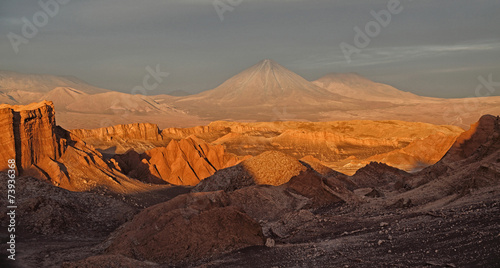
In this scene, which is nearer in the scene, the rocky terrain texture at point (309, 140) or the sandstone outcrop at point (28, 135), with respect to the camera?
the sandstone outcrop at point (28, 135)

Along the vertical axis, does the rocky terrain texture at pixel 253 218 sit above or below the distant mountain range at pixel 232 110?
below

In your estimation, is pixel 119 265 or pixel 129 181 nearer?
pixel 119 265

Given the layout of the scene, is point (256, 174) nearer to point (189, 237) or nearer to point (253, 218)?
point (253, 218)

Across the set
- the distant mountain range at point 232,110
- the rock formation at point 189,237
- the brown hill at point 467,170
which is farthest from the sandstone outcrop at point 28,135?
the distant mountain range at point 232,110

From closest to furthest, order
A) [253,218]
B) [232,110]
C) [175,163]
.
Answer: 1. [253,218]
2. [175,163]
3. [232,110]

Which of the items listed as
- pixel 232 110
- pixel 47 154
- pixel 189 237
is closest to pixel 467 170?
pixel 189 237

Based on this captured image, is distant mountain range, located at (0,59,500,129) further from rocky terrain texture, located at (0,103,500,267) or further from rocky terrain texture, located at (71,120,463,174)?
rocky terrain texture, located at (0,103,500,267)

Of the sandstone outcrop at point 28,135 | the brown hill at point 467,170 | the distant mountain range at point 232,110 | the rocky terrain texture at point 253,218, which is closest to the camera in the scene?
the rocky terrain texture at point 253,218

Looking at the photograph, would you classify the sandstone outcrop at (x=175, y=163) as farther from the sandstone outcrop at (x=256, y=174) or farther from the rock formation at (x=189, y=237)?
the rock formation at (x=189, y=237)

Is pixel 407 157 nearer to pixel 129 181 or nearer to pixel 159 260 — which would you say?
pixel 129 181

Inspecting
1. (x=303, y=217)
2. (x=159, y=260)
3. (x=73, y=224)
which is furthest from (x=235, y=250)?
(x=73, y=224)

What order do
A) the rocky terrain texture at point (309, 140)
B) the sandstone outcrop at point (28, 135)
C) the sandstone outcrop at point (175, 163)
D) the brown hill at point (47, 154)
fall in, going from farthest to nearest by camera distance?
1. the rocky terrain texture at point (309, 140)
2. the sandstone outcrop at point (175, 163)
3. the brown hill at point (47, 154)
4. the sandstone outcrop at point (28, 135)
